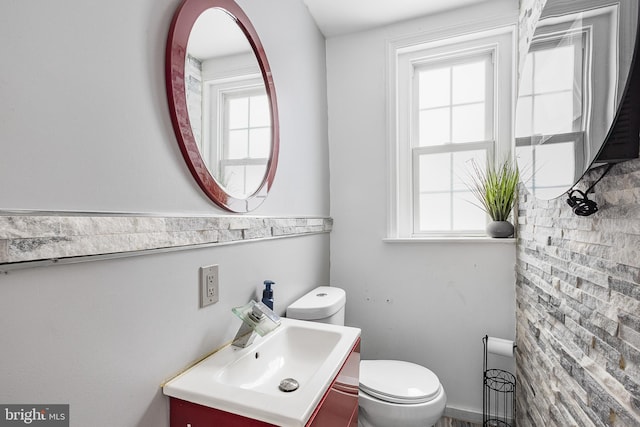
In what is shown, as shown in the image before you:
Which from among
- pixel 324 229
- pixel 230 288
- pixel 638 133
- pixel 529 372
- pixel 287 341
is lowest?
pixel 529 372

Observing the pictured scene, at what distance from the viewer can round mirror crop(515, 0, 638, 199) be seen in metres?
0.70

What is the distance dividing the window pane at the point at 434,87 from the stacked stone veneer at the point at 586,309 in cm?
93

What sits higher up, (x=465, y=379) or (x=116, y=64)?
(x=116, y=64)

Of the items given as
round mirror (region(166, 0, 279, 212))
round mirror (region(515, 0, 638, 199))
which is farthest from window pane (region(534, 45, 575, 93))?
round mirror (region(166, 0, 279, 212))

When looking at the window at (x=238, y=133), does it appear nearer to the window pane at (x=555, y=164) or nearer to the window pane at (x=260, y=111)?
the window pane at (x=260, y=111)

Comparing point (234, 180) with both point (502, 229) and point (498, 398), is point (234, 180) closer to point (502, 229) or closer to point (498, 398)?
point (502, 229)

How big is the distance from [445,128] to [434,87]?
0.95 ft

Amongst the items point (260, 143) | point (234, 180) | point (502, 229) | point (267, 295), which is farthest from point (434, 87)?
point (267, 295)

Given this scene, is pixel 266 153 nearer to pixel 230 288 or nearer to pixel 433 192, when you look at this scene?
pixel 230 288

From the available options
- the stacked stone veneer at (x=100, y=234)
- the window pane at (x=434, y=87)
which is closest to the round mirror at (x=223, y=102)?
the stacked stone veneer at (x=100, y=234)

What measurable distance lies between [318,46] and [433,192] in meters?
1.22

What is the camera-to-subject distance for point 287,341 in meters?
1.21

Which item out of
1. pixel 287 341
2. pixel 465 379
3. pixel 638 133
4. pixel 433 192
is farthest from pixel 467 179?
pixel 287 341

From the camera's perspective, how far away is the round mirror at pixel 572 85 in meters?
0.70
